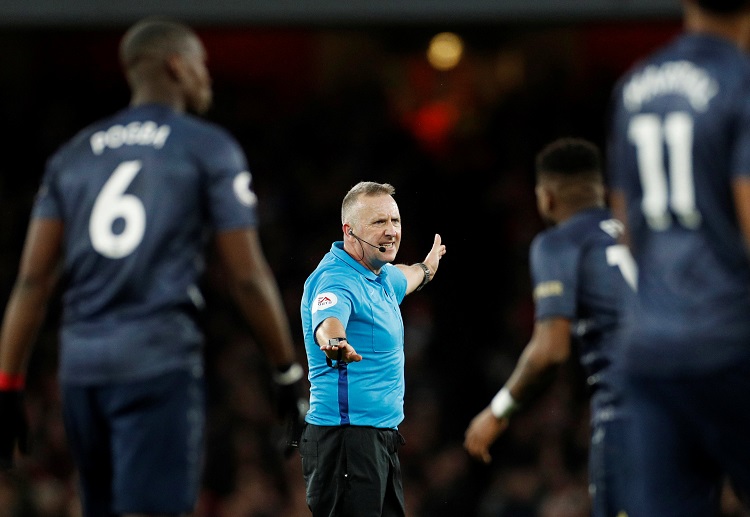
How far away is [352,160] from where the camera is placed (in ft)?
42.3

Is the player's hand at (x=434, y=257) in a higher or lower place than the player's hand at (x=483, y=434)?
higher

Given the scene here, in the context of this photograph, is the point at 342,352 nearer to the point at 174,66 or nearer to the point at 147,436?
the point at 147,436

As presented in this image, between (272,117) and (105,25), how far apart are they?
11.2 feet

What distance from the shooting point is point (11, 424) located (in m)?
4.25

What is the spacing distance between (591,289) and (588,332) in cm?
18

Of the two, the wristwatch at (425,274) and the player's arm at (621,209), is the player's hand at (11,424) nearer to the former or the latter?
the wristwatch at (425,274)

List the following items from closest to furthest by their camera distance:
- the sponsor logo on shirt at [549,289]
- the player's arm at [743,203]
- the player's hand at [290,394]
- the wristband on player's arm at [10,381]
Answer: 1. the player's arm at [743,203]
2. the player's hand at [290,394]
3. the wristband on player's arm at [10,381]
4. the sponsor logo on shirt at [549,289]

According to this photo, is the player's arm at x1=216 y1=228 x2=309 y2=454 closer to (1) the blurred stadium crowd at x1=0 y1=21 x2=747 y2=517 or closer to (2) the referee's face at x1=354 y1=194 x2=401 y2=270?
(2) the referee's face at x1=354 y1=194 x2=401 y2=270

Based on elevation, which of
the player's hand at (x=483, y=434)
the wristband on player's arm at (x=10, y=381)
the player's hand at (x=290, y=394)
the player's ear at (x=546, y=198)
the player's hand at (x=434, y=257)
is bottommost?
the player's hand at (x=483, y=434)

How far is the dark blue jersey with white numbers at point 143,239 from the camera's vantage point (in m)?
3.93

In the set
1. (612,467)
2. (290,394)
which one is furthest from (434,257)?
(290,394)

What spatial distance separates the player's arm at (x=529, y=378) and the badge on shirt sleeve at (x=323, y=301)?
2.78 feet

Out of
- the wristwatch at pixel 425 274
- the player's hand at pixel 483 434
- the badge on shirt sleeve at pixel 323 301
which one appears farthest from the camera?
the wristwatch at pixel 425 274

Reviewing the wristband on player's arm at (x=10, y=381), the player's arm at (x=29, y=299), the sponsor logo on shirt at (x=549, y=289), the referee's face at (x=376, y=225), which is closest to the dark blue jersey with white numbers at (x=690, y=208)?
the sponsor logo on shirt at (x=549, y=289)
